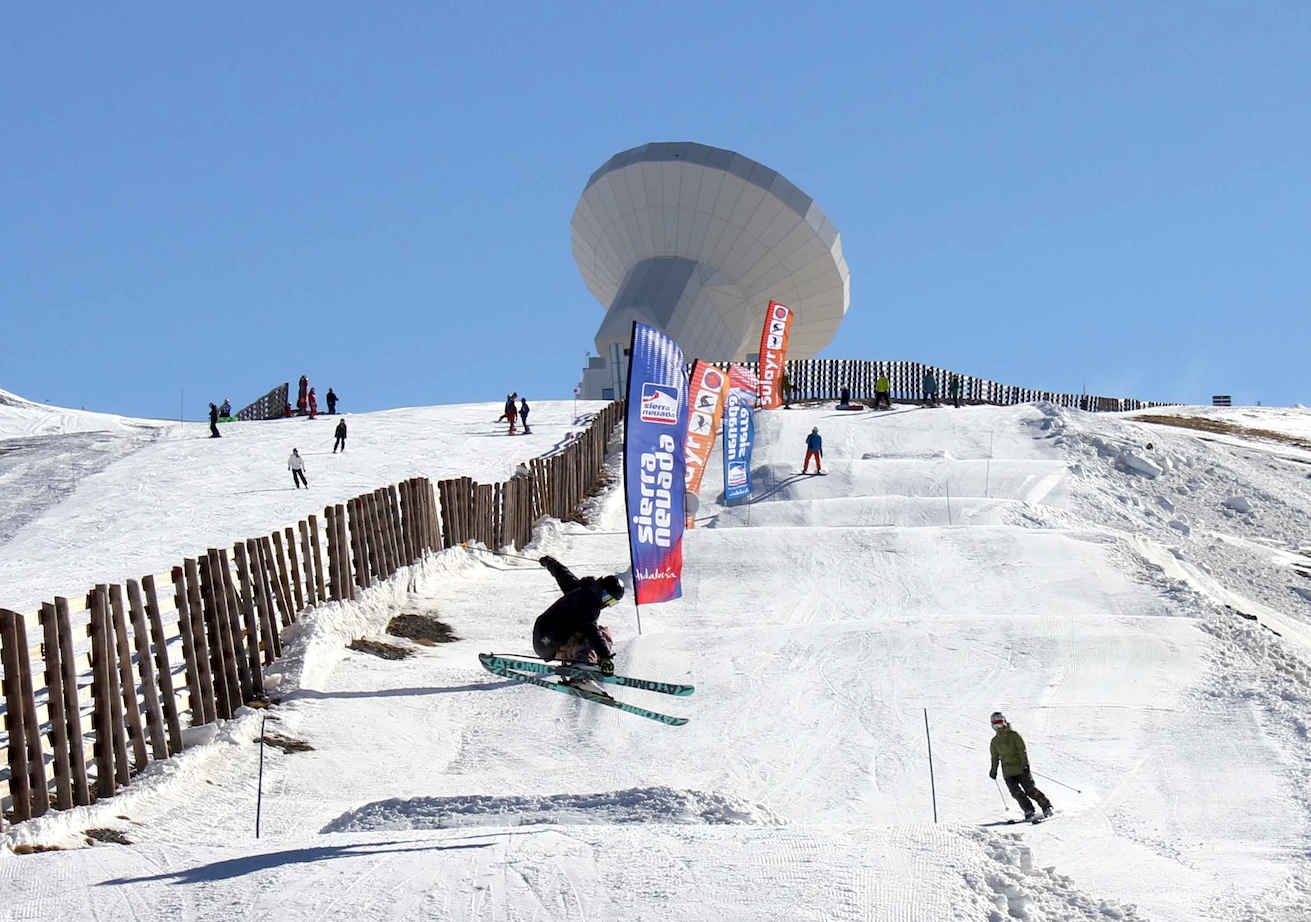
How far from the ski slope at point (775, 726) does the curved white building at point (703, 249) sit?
17760 millimetres

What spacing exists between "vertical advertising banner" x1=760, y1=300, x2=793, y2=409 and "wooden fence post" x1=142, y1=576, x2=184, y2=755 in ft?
84.7

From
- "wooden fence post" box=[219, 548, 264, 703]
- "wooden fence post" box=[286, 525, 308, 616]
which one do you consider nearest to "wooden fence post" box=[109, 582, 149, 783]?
"wooden fence post" box=[219, 548, 264, 703]

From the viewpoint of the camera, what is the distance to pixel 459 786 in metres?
12.8

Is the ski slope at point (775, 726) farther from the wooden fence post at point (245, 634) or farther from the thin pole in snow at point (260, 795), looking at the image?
the wooden fence post at point (245, 634)

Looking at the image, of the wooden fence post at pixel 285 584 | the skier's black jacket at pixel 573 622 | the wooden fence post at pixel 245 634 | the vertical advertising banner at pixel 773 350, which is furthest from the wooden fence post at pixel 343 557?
→ the vertical advertising banner at pixel 773 350

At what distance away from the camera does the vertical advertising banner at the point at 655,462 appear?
1646cm

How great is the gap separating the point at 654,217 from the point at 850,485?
21106 millimetres

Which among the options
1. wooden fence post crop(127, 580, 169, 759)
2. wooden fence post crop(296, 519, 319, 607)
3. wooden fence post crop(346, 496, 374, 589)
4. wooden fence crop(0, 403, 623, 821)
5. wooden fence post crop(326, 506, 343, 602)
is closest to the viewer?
wooden fence crop(0, 403, 623, 821)

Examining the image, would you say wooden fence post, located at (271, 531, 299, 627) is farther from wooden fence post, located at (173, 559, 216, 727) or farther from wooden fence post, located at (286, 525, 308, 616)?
wooden fence post, located at (173, 559, 216, 727)

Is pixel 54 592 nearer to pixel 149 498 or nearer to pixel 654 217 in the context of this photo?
pixel 149 498

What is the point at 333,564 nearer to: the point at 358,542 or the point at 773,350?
the point at 358,542

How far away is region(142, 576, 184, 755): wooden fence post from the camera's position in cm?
1209

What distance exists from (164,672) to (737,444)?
16273 mm

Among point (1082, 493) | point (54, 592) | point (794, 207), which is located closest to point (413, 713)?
point (54, 592)
